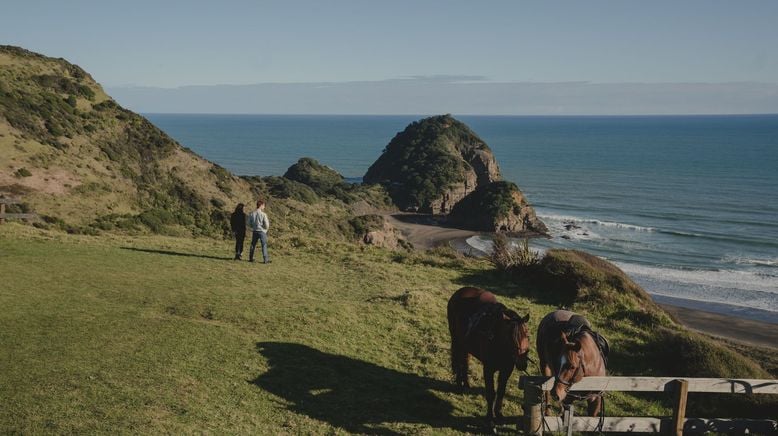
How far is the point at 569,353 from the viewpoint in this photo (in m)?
8.52

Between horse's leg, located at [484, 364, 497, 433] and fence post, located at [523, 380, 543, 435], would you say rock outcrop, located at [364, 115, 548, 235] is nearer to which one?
horse's leg, located at [484, 364, 497, 433]

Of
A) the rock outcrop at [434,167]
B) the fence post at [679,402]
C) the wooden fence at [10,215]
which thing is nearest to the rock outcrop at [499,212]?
the rock outcrop at [434,167]

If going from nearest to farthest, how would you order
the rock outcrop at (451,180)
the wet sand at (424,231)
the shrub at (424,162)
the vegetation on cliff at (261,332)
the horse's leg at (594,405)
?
the vegetation on cliff at (261,332) → the horse's leg at (594,405) → the wet sand at (424,231) → the rock outcrop at (451,180) → the shrub at (424,162)

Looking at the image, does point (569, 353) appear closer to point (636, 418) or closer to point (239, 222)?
point (636, 418)

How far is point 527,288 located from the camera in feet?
73.2

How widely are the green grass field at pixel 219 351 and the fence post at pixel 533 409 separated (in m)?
1.23

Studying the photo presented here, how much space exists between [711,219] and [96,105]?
73.0 meters

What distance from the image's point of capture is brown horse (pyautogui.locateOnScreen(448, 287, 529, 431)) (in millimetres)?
9086

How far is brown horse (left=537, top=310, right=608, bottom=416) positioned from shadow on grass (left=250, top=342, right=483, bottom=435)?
187 centimetres

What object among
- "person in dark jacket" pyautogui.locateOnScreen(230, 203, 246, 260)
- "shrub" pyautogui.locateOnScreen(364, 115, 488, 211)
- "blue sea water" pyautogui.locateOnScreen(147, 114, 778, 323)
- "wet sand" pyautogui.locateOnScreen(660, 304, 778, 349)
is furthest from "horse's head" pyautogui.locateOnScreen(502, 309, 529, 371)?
"shrub" pyautogui.locateOnScreen(364, 115, 488, 211)

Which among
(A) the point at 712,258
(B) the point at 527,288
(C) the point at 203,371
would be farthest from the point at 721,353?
(A) the point at 712,258

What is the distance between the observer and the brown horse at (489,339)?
9.09 metres

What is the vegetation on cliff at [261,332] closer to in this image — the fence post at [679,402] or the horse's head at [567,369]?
the horse's head at [567,369]

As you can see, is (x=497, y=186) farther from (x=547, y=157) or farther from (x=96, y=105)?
(x=547, y=157)
